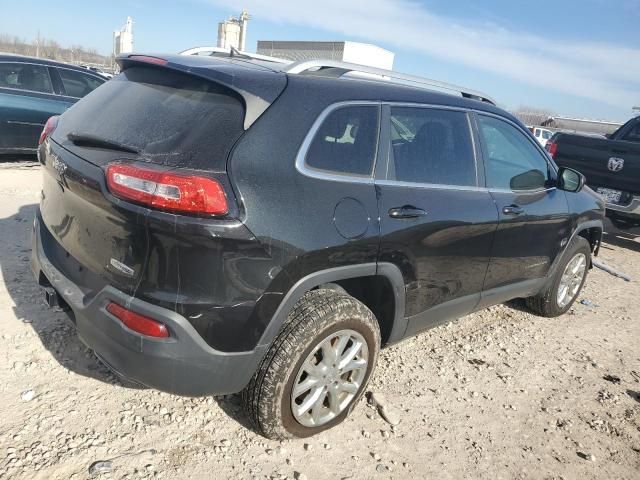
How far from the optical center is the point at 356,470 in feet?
8.23

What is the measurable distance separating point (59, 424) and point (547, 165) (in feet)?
12.2

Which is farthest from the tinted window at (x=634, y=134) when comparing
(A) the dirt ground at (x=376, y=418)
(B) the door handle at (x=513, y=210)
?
(B) the door handle at (x=513, y=210)

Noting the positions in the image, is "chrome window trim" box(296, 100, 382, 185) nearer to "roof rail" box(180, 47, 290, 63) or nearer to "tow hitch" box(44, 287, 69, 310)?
"roof rail" box(180, 47, 290, 63)

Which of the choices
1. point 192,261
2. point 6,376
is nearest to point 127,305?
point 192,261

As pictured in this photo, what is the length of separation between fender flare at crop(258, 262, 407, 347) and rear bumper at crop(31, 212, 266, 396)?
0.42 ft

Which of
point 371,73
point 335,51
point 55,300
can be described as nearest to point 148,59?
point 371,73

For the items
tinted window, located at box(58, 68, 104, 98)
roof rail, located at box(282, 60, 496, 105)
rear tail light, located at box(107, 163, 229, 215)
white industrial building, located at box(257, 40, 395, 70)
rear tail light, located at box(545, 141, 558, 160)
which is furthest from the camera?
white industrial building, located at box(257, 40, 395, 70)

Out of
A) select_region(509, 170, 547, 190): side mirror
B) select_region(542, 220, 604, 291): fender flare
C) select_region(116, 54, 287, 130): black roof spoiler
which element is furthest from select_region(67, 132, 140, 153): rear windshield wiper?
select_region(542, 220, 604, 291): fender flare

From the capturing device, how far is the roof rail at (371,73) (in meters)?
2.62

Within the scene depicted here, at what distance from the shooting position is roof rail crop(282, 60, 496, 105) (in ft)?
8.58

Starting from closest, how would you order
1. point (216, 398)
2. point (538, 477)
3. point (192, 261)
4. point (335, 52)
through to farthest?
point (192, 261)
point (538, 477)
point (216, 398)
point (335, 52)

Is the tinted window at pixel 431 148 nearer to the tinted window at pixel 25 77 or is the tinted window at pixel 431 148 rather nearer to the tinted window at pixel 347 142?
the tinted window at pixel 347 142

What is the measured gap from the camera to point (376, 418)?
9.59 feet

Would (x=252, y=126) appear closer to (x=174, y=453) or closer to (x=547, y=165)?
(x=174, y=453)
